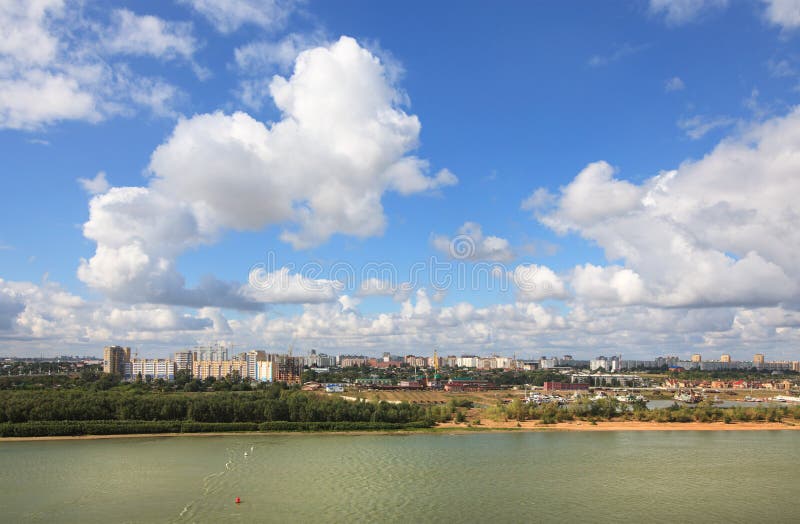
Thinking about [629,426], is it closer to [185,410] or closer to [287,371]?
[185,410]

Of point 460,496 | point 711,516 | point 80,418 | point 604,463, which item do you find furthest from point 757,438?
point 80,418

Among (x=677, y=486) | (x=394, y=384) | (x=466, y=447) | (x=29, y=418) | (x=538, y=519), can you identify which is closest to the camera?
(x=538, y=519)

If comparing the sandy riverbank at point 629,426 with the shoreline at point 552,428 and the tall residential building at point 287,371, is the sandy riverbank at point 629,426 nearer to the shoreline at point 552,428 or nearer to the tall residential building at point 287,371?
the shoreline at point 552,428

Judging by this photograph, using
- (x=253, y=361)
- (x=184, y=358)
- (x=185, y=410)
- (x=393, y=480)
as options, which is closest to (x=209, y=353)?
(x=184, y=358)

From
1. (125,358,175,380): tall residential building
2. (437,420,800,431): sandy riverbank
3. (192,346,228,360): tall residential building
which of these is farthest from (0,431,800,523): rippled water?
(192,346,228,360): tall residential building

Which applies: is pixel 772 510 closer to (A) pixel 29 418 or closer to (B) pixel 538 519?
(B) pixel 538 519

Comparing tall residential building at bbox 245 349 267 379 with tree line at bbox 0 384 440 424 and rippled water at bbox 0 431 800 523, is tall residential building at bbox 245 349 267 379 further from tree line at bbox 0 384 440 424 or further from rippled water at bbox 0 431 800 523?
rippled water at bbox 0 431 800 523

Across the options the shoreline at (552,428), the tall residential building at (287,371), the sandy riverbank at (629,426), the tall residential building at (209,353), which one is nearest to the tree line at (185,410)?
the shoreline at (552,428)

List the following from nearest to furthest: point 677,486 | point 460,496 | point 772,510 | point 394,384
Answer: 1. point 772,510
2. point 460,496
3. point 677,486
4. point 394,384
